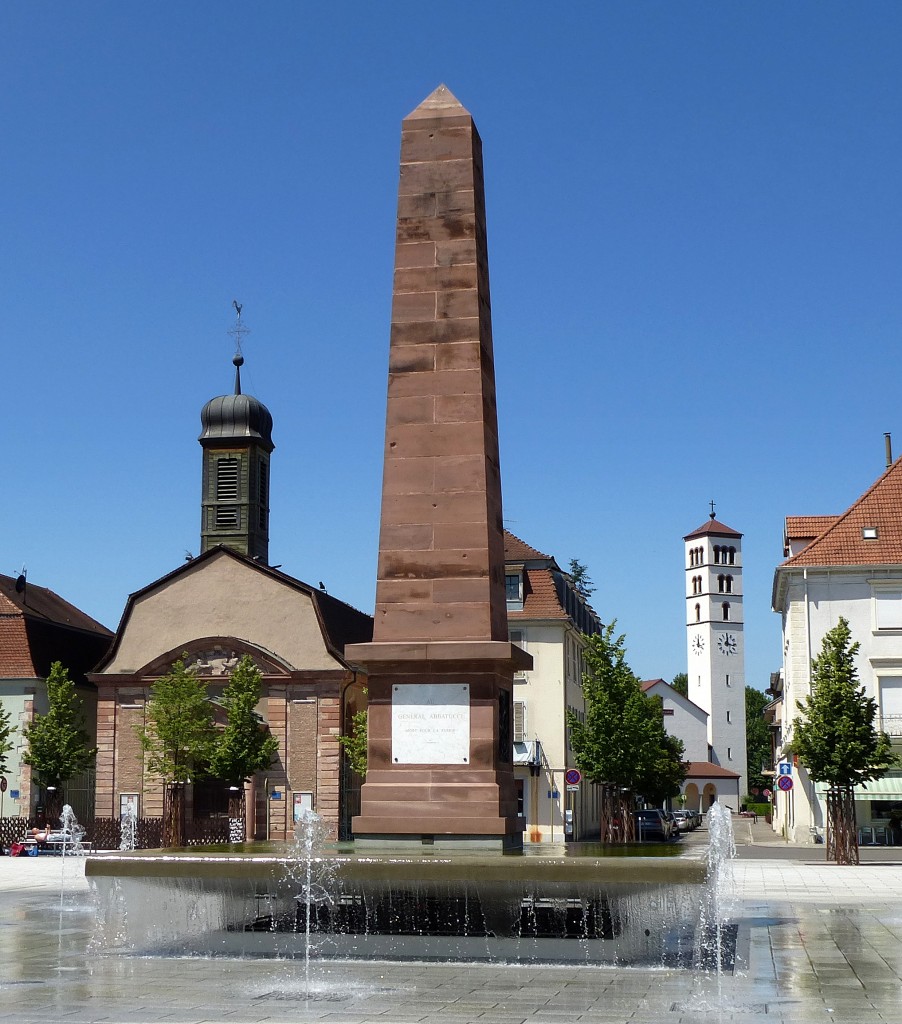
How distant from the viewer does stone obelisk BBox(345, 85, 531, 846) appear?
15430mm

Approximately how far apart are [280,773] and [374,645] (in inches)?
1370

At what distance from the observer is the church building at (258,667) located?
49062 millimetres

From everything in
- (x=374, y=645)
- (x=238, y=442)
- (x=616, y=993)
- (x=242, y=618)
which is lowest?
(x=616, y=993)

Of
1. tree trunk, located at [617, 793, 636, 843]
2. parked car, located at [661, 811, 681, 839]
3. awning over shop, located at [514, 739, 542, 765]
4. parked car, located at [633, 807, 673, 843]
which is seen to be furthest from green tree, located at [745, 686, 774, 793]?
tree trunk, located at [617, 793, 636, 843]

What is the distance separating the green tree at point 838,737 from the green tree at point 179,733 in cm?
2048

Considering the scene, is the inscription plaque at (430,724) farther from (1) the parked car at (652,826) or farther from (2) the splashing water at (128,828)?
(1) the parked car at (652,826)

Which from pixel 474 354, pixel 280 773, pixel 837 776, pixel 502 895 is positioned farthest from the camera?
pixel 280 773

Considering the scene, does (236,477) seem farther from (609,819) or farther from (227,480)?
(609,819)

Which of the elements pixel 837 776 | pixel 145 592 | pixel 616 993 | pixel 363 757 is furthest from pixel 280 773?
pixel 616 993

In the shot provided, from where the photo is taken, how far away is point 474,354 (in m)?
16.7

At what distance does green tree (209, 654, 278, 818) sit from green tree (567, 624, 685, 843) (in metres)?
10.5

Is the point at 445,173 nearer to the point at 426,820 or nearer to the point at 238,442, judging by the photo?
the point at 426,820

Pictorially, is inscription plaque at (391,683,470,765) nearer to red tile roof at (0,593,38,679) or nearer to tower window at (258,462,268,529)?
red tile roof at (0,593,38,679)

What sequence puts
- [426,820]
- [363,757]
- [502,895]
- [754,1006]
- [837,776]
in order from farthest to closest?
1. [363,757]
2. [837,776]
3. [426,820]
4. [502,895]
5. [754,1006]
